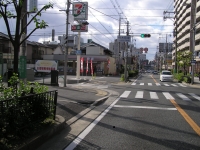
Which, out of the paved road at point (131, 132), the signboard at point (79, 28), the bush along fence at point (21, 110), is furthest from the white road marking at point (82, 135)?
the signboard at point (79, 28)

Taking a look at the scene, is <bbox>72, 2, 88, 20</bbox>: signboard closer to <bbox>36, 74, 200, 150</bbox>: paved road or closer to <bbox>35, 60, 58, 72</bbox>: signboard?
<bbox>35, 60, 58, 72</bbox>: signboard

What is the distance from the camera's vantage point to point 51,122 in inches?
256

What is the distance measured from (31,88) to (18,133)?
147cm

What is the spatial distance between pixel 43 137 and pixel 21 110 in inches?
33.1

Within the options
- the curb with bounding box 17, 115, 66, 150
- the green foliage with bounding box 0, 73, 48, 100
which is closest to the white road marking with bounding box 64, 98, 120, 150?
the curb with bounding box 17, 115, 66, 150

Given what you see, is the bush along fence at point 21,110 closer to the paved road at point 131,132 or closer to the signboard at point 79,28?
the paved road at point 131,132

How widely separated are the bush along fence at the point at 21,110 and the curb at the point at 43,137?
22 cm

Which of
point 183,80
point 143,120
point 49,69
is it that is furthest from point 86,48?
point 143,120

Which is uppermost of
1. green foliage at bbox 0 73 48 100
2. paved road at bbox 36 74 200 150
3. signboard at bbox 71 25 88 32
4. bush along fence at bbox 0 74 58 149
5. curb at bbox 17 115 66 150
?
signboard at bbox 71 25 88 32

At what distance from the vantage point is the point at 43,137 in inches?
214

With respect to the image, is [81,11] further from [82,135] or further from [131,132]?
[82,135]

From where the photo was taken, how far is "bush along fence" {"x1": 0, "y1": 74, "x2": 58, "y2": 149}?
185 inches

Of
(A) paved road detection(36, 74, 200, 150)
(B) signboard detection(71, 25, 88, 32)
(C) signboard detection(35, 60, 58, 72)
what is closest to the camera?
(A) paved road detection(36, 74, 200, 150)

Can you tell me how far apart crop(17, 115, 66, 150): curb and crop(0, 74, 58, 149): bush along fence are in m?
0.22
